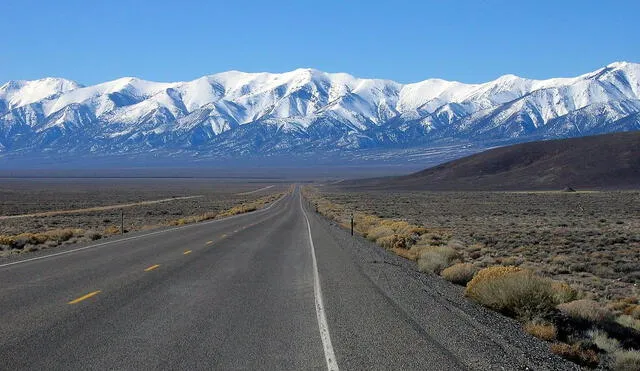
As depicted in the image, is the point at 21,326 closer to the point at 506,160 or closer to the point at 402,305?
the point at 402,305

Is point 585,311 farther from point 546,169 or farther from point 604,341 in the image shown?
point 546,169

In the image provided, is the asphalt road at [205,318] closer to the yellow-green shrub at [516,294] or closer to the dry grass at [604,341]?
the yellow-green shrub at [516,294]

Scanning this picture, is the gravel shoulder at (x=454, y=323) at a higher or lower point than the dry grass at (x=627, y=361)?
higher

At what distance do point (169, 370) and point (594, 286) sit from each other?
1322cm

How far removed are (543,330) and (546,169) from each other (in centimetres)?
14269

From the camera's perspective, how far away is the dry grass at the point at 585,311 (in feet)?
37.4

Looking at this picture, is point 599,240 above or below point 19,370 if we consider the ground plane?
below

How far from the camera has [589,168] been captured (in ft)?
453

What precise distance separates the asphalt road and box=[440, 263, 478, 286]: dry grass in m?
2.15

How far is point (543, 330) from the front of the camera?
33.1 ft

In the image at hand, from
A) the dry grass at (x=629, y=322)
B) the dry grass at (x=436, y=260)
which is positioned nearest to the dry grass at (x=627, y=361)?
the dry grass at (x=629, y=322)

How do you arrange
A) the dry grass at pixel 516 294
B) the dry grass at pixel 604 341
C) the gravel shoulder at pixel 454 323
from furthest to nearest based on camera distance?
the dry grass at pixel 516 294, the dry grass at pixel 604 341, the gravel shoulder at pixel 454 323

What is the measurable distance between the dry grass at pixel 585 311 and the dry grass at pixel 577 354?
2153 mm

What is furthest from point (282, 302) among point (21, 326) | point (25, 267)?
point (25, 267)
